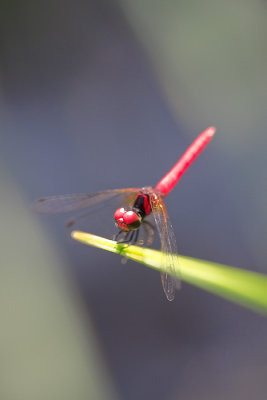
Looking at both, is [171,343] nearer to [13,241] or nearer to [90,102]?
[13,241]

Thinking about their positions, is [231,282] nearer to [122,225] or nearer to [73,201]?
[122,225]

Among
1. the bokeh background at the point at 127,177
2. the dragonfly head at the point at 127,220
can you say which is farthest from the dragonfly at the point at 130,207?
the bokeh background at the point at 127,177

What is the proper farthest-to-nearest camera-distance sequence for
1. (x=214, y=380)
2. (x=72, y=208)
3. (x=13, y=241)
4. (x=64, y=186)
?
(x=64, y=186) < (x=13, y=241) < (x=214, y=380) < (x=72, y=208)

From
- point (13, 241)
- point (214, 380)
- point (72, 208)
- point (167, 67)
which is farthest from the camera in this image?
point (167, 67)

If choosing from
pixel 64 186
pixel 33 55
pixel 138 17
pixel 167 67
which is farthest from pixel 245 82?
pixel 33 55

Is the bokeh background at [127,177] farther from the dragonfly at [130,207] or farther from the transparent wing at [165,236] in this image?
the transparent wing at [165,236]

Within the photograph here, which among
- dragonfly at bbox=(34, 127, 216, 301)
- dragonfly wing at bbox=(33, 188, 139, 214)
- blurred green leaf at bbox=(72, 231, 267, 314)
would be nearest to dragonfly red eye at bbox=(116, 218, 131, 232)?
dragonfly at bbox=(34, 127, 216, 301)

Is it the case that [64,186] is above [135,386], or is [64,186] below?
above
